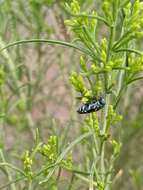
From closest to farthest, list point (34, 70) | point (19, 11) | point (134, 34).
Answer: point (134, 34)
point (19, 11)
point (34, 70)

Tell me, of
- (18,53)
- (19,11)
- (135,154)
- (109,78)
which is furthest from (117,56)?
(135,154)

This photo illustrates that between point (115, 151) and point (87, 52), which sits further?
point (115, 151)

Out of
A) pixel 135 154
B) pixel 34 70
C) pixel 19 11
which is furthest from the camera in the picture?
pixel 135 154

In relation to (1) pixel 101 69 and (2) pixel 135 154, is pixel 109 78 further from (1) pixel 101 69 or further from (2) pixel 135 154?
A: (2) pixel 135 154

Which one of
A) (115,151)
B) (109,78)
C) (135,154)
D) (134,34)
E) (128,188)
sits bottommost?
(128,188)

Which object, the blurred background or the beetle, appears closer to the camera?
the beetle

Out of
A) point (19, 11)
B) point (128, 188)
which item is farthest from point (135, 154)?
point (19, 11)

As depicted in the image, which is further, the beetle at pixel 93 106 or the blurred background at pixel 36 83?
the blurred background at pixel 36 83

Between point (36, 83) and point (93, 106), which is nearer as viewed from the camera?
point (93, 106)

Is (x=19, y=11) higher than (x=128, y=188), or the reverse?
(x=19, y=11)
